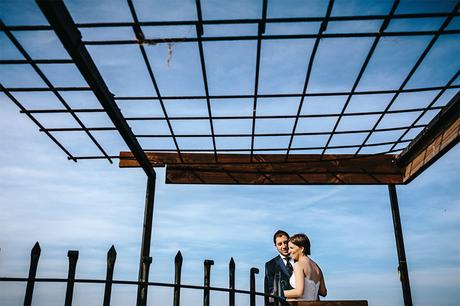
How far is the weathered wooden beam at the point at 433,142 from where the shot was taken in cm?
459

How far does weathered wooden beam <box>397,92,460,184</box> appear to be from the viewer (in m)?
4.59

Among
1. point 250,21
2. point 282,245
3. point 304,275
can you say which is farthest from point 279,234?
point 250,21

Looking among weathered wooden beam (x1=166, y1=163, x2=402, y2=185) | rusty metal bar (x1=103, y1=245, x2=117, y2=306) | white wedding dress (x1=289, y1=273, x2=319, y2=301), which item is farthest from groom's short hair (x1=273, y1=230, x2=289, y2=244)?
rusty metal bar (x1=103, y1=245, x2=117, y2=306)

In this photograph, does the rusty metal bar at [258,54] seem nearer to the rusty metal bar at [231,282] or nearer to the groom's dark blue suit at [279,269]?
the rusty metal bar at [231,282]

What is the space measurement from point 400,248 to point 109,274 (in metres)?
4.97

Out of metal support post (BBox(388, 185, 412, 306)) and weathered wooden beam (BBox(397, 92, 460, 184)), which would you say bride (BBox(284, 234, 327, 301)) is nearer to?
metal support post (BBox(388, 185, 412, 306))

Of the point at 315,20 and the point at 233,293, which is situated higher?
the point at 315,20

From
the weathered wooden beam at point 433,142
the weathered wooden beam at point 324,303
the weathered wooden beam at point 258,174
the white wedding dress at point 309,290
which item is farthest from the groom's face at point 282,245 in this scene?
the weathered wooden beam at point 324,303

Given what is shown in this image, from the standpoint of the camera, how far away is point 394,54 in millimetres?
3961

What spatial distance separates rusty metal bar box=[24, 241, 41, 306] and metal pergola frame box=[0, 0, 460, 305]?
2.64 ft

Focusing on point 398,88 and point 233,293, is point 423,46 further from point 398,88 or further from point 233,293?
point 233,293

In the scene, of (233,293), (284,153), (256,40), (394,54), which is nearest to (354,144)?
(284,153)

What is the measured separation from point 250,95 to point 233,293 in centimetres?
228

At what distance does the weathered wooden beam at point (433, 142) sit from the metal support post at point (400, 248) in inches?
15.8
